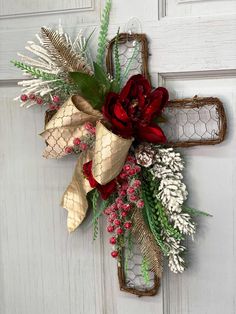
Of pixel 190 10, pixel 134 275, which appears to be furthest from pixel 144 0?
pixel 134 275

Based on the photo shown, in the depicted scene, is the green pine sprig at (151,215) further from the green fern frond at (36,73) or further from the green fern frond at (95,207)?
the green fern frond at (36,73)

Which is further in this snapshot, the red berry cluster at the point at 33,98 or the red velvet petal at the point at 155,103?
the red berry cluster at the point at 33,98

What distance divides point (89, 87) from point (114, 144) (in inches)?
4.1

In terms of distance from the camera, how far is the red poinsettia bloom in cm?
74

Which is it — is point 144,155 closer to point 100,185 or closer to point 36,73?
point 100,185

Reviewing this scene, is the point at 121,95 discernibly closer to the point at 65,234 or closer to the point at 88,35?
the point at 88,35

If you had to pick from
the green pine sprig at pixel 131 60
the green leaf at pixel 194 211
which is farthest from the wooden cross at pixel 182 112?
the green leaf at pixel 194 211

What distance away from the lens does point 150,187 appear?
0.80 m

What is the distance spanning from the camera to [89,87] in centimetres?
76

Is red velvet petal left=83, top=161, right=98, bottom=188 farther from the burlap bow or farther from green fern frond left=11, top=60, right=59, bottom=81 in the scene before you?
green fern frond left=11, top=60, right=59, bottom=81

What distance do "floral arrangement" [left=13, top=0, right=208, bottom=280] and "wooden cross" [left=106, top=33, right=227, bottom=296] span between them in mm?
24

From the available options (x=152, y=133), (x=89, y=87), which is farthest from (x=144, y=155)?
(x=89, y=87)

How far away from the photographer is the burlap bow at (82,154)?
74 centimetres

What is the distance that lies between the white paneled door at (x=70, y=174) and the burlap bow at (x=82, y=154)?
0.19 ft
